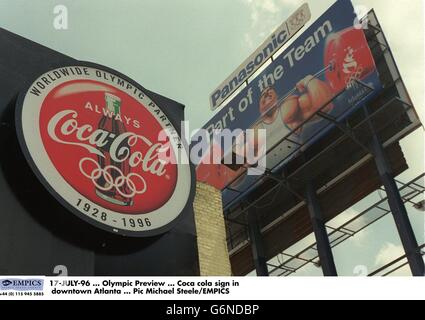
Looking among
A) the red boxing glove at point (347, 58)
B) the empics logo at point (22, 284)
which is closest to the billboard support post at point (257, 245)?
the red boxing glove at point (347, 58)

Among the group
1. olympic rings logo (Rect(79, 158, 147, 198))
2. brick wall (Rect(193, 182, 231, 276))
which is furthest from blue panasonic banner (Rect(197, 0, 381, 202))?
olympic rings logo (Rect(79, 158, 147, 198))

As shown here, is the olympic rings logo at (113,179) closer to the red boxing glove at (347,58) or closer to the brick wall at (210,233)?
the brick wall at (210,233)

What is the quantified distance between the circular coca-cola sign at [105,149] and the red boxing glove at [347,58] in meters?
11.1

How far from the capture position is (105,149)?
359 inches

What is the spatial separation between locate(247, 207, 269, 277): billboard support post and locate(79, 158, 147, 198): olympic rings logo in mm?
15780

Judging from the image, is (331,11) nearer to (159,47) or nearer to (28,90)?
(159,47)

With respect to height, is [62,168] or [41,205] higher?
[62,168]

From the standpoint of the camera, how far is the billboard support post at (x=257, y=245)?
81.3 feet

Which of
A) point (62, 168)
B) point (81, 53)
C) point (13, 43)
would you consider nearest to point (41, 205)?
point (62, 168)

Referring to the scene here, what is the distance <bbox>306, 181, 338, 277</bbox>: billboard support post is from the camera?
20.6 meters

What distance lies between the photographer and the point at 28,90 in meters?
8.62

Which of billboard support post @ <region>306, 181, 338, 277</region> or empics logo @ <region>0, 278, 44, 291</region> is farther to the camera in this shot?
billboard support post @ <region>306, 181, 338, 277</region>

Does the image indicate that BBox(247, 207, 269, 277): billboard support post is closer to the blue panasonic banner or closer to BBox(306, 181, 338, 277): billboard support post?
the blue panasonic banner
